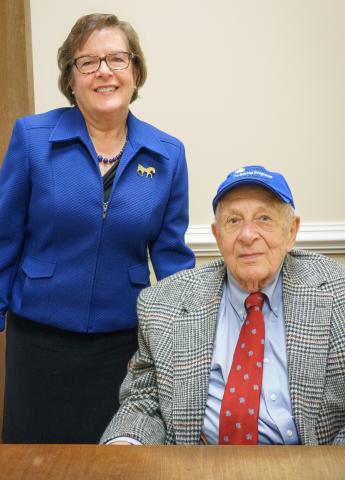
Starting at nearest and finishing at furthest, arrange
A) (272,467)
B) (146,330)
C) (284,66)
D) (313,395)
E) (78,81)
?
(272,467), (313,395), (146,330), (78,81), (284,66)

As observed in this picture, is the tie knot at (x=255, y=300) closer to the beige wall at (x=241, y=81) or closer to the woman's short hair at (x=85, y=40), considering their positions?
the woman's short hair at (x=85, y=40)

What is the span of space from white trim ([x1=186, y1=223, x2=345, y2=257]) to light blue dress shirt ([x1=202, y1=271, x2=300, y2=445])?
1105 millimetres

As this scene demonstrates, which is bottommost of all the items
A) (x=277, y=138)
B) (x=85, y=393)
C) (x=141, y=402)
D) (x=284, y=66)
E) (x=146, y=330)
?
(x=85, y=393)

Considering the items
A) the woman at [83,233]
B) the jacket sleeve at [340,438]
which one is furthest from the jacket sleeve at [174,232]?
the jacket sleeve at [340,438]

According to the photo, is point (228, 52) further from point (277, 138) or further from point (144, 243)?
point (144, 243)

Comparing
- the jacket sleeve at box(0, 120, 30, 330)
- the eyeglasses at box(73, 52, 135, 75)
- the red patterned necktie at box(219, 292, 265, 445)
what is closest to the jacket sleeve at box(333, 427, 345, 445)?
the red patterned necktie at box(219, 292, 265, 445)

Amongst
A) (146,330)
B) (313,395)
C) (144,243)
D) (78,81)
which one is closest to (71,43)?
(78,81)

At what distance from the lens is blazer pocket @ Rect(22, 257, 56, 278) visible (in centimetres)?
218

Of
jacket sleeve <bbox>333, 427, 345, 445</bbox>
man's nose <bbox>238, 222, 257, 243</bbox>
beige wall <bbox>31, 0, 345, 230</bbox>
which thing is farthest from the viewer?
beige wall <bbox>31, 0, 345, 230</bbox>

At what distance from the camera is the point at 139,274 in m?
2.26

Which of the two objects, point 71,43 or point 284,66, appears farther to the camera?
point 284,66

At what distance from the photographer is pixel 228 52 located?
2.99 meters

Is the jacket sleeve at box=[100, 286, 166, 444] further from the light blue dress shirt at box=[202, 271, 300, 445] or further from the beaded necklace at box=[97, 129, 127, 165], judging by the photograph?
the beaded necklace at box=[97, 129, 127, 165]

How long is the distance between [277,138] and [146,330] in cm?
141
